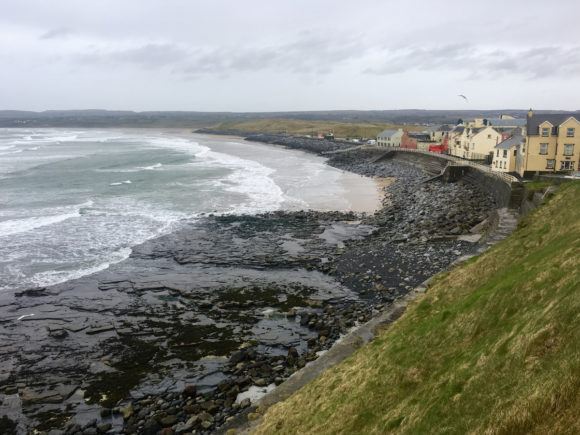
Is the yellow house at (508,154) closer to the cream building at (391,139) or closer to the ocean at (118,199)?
the ocean at (118,199)

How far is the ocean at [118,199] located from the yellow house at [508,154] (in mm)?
13090

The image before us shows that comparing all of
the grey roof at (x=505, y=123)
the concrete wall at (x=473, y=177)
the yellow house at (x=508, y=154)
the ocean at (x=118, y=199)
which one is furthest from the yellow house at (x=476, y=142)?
the ocean at (x=118, y=199)

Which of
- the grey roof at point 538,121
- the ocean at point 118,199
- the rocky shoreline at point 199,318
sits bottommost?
the rocky shoreline at point 199,318

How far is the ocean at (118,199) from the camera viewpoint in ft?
104

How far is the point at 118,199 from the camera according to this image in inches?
2008

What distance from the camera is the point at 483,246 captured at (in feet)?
83.7

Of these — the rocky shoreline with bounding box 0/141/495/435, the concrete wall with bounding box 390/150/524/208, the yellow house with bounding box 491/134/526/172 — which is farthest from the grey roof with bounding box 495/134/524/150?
the rocky shoreline with bounding box 0/141/495/435

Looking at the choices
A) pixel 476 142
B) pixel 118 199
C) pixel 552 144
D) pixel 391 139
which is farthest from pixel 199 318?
pixel 391 139

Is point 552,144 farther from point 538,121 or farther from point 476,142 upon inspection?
point 476,142

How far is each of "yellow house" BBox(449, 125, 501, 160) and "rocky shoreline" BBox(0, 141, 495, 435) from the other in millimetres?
30676

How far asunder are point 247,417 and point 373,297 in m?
11.1

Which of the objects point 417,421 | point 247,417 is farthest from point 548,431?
point 247,417

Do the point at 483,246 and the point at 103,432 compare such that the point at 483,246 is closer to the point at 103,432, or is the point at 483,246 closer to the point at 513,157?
the point at 103,432

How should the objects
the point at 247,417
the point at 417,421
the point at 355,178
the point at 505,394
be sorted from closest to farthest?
the point at 505,394, the point at 417,421, the point at 247,417, the point at 355,178
